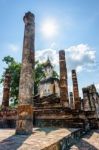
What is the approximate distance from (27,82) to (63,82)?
6322 millimetres

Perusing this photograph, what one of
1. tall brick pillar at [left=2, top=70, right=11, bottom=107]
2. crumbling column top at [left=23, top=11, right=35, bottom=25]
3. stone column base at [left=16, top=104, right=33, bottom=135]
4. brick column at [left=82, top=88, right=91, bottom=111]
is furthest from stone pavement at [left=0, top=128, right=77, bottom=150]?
brick column at [left=82, top=88, right=91, bottom=111]

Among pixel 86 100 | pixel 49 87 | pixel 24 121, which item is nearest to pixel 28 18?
pixel 24 121

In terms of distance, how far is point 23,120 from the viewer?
20.0 feet

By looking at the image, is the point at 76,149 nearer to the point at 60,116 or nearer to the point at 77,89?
the point at 60,116

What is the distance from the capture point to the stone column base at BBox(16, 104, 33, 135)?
19.3 feet

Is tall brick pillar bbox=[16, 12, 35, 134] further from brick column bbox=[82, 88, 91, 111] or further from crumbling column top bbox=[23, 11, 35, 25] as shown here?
brick column bbox=[82, 88, 91, 111]

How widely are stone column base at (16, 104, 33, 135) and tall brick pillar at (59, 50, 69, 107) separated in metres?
5.89

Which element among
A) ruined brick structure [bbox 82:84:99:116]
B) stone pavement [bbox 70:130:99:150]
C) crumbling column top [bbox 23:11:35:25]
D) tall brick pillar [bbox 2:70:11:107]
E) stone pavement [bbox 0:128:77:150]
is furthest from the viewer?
ruined brick structure [bbox 82:84:99:116]

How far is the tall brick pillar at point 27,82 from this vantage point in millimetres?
6067

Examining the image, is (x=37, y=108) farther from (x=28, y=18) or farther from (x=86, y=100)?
(x=28, y=18)

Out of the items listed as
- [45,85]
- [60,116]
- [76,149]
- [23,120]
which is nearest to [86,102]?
[60,116]

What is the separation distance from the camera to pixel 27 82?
6.78 meters

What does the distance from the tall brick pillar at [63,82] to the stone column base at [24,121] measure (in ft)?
19.3

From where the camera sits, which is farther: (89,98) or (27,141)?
(89,98)
